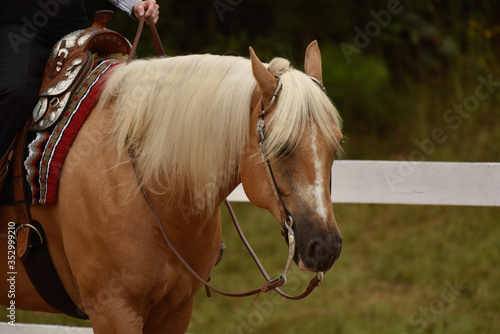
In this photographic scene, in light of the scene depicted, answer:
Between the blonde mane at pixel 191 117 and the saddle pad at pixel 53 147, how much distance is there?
0.08 m

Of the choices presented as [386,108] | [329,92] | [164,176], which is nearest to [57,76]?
[164,176]

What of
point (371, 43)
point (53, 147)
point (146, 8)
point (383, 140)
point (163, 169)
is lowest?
point (383, 140)

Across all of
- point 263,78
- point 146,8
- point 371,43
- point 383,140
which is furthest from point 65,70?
point 371,43

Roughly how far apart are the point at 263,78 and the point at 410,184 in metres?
1.81

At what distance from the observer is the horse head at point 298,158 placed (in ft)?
6.23

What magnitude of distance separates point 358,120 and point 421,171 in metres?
3.64

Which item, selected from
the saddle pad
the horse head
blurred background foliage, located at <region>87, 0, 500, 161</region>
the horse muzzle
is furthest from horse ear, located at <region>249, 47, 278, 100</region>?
blurred background foliage, located at <region>87, 0, 500, 161</region>

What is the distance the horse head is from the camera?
6.23 ft

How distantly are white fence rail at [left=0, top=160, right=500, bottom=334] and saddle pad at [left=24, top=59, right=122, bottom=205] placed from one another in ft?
4.89

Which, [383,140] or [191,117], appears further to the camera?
[383,140]

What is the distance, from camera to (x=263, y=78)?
199 cm

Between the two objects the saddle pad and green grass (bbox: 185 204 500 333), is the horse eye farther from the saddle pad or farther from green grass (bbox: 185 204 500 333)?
green grass (bbox: 185 204 500 333)

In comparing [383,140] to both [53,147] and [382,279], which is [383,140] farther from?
[53,147]

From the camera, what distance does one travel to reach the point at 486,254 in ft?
16.2
